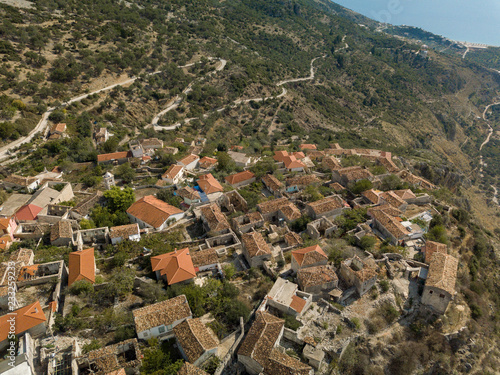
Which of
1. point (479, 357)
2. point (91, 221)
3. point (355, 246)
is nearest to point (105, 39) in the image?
point (91, 221)

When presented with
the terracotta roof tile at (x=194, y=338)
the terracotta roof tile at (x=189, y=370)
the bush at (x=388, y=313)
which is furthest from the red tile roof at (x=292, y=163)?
the terracotta roof tile at (x=189, y=370)

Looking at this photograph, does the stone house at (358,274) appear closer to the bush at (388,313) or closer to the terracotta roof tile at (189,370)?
the bush at (388,313)

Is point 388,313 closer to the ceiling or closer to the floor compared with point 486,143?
closer to the floor

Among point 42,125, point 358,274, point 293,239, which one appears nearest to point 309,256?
point 293,239

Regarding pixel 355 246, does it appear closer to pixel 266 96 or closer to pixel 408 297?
pixel 408 297

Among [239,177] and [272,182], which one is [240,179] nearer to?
[239,177]

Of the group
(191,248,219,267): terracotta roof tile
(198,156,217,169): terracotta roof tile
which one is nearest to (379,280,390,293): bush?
(191,248,219,267): terracotta roof tile
